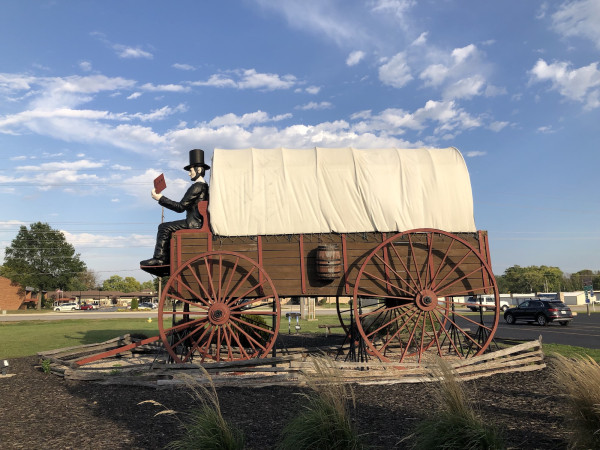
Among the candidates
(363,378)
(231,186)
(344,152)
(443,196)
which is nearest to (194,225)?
(231,186)

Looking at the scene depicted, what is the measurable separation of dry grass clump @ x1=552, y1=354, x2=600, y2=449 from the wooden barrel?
4513mm

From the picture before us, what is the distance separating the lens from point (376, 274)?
8008mm

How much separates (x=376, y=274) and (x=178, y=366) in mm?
3793

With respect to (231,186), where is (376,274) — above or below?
below

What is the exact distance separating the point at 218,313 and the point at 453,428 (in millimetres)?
5237

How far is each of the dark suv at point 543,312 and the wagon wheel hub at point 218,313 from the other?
18741 mm

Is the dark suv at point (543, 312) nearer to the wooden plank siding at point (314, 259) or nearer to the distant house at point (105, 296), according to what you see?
the wooden plank siding at point (314, 259)

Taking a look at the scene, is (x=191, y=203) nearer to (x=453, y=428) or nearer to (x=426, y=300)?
(x=426, y=300)

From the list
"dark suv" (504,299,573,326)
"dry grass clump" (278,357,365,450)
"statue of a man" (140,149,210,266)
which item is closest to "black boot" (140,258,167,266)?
"statue of a man" (140,149,210,266)

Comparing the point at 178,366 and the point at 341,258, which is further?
the point at 341,258

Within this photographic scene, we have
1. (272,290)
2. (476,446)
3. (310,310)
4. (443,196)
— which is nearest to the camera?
(476,446)

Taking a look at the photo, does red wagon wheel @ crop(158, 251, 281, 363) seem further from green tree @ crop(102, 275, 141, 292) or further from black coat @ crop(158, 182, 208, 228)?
green tree @ crop(102, 275, 141, 292)

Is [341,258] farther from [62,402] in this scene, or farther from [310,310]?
[310,310]

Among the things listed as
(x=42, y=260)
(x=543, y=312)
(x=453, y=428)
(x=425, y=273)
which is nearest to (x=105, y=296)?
(x=42, y=260)
